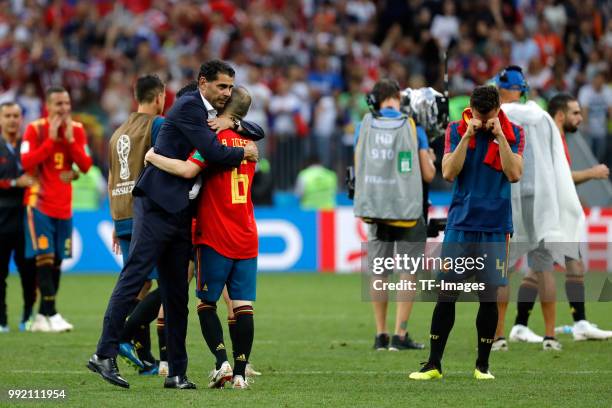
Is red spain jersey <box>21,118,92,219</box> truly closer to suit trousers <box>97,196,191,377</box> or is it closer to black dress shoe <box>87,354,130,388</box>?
suit trousers <box>97,196,191,377</box>

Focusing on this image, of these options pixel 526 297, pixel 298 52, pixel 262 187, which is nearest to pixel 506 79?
pixel 526 297

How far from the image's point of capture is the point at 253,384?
9.02 metres

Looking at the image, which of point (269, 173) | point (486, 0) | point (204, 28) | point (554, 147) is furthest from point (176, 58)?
point (554, 147)

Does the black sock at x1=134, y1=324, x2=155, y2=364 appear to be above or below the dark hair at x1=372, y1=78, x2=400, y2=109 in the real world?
below

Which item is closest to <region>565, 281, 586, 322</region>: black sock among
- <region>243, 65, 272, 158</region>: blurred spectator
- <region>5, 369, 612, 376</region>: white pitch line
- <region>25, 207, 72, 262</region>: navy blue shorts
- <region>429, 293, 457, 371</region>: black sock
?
<region>5, 369, 612, 376</region>: white pitch line

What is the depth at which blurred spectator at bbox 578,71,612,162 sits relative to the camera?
2062cm

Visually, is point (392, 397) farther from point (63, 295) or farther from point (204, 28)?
point (204, 28)

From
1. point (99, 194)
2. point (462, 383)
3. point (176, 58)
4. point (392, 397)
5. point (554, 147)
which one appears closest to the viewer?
point (392, 397)

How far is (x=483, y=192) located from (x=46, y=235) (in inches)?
229

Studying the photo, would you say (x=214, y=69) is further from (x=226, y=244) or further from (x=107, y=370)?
(x=107, y=370)

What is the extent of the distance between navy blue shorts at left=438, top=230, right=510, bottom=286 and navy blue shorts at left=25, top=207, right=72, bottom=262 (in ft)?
18.2

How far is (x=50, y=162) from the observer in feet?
43.3

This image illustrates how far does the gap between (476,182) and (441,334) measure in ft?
3.90

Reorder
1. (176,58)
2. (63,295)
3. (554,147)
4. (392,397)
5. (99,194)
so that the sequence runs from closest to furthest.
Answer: (392,397) < (554,147) < (63,295) < (99,194) < (176,58)
